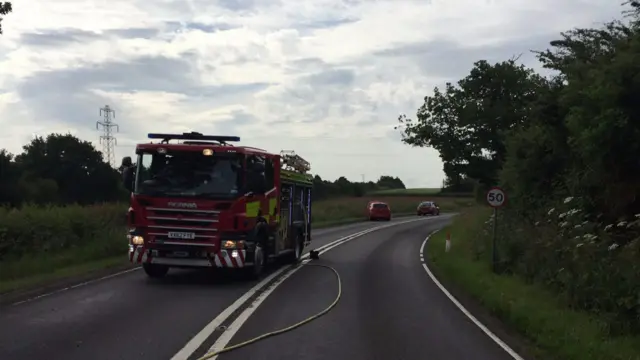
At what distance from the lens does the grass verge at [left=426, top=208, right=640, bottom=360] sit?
9812 millimetres

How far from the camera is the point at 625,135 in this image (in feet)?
55.7

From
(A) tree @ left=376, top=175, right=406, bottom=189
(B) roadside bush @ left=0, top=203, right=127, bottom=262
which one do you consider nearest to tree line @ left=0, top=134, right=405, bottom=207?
(B) roadside bush @ left=0, top=203, right=127, bottom=262

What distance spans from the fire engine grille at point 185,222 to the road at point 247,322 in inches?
39.9

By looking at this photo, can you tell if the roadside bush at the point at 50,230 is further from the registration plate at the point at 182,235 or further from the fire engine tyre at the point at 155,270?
the registration plate at the point at 182,235

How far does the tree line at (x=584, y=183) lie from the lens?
13.5m

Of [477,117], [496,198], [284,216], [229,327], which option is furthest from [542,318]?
[477,117]

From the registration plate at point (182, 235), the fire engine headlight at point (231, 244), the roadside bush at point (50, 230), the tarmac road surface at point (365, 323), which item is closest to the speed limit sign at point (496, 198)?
the tarmac road surface at point (365, 323)

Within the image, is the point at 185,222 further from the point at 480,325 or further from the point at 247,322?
the point at 480,325

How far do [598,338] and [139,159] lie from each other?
10160mm

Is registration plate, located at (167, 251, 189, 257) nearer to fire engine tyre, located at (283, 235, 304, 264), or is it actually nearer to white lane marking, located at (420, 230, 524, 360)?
white lane marking, located at (420, 230, 524, 360)

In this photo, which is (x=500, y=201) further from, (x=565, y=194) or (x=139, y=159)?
(x=139, y=159)

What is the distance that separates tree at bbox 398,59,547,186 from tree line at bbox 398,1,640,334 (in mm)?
19571

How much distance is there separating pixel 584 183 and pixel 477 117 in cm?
3355

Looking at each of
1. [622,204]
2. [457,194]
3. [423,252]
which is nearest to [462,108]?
[423,252]
